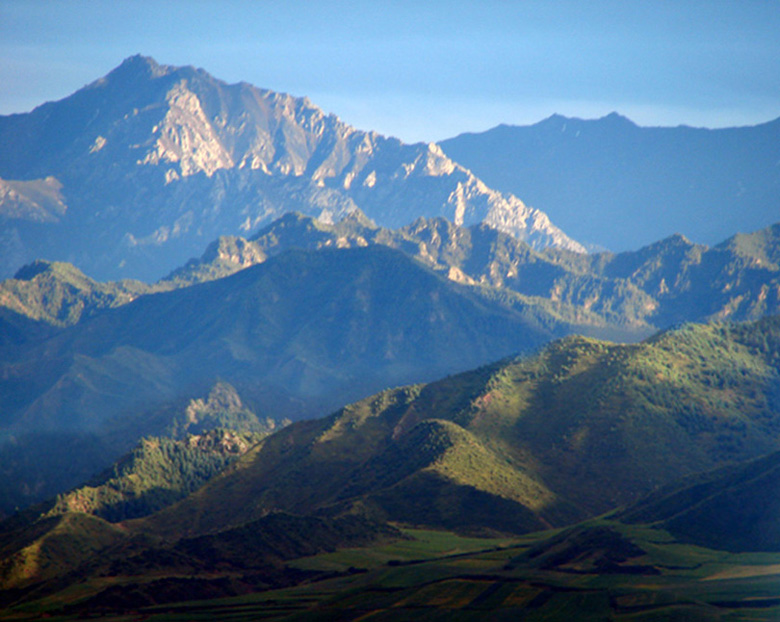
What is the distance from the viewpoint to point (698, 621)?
197m

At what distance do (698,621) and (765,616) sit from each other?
10.9m

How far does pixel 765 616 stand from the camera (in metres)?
198
